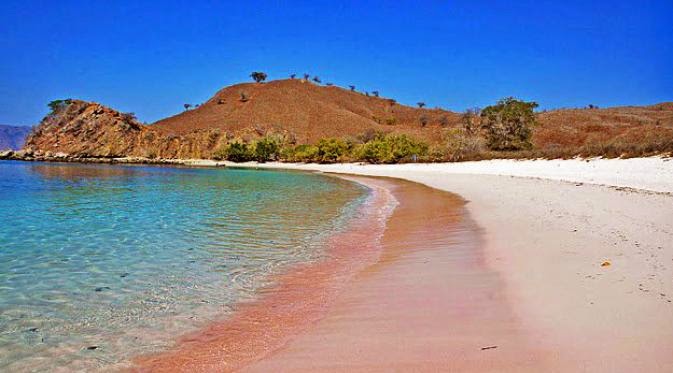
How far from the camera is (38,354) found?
3.82m

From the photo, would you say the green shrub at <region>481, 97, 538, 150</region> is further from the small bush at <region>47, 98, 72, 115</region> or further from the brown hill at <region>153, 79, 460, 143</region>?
the small bush at <region>47, 98, 72, 115</region>

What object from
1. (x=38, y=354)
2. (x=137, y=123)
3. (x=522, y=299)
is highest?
(x=137, y=123)

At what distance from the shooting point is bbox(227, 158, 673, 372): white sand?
10.5 ft

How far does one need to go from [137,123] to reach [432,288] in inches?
3843

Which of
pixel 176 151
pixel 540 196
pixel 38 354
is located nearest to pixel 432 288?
pixel 38 354

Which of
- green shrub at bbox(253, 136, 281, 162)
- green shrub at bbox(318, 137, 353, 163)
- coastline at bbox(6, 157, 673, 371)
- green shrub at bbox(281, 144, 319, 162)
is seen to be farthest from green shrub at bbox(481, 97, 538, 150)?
coastline at bbox(6, 157, 673, 371)

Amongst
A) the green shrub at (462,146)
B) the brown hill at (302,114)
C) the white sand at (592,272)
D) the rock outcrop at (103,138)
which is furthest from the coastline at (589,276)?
the rock outcrop at (103,138)

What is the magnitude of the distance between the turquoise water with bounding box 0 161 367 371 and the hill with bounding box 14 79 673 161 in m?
20.7

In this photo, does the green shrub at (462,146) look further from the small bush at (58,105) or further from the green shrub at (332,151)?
the small bush at (58,105)

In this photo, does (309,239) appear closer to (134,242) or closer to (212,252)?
(212,252)

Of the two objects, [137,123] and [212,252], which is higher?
[137,123]

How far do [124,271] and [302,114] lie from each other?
→ 351ft

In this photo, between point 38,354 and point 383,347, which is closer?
point 383,347

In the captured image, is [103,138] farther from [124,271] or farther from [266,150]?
[124,271]
